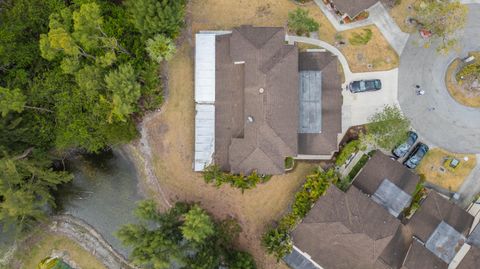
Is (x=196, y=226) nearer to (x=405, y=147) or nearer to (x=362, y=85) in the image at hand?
(x=362, y=85)

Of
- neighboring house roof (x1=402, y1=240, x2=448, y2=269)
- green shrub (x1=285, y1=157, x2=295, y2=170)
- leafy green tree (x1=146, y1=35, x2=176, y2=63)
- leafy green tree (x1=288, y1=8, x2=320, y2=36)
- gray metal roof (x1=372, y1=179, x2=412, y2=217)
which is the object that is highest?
leafy green tree (x1=288, y1=8, x2=320, y2=36)

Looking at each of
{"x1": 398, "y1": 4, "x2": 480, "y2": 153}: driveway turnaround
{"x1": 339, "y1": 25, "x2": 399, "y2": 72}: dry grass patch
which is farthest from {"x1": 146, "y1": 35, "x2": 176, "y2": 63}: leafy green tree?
{"x1": 398, "y1": 4, "x2": 480, "y2": 153}: driveway turnaround

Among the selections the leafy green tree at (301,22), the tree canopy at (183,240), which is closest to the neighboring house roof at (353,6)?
the leafy green tree at (301,22)

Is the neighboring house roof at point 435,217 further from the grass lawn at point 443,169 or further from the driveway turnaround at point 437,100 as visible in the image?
the driveway turnaround at point 437,100

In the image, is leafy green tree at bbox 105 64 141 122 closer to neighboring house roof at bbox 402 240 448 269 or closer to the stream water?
the stream water

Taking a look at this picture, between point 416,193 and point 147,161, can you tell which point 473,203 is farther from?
point 147,161

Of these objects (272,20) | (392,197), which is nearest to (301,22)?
(272,20)

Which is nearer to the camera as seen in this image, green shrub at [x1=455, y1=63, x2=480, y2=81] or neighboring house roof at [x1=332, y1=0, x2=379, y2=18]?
neighboring house roof at [x1=332, y1=0, x2=379, y2=18]
